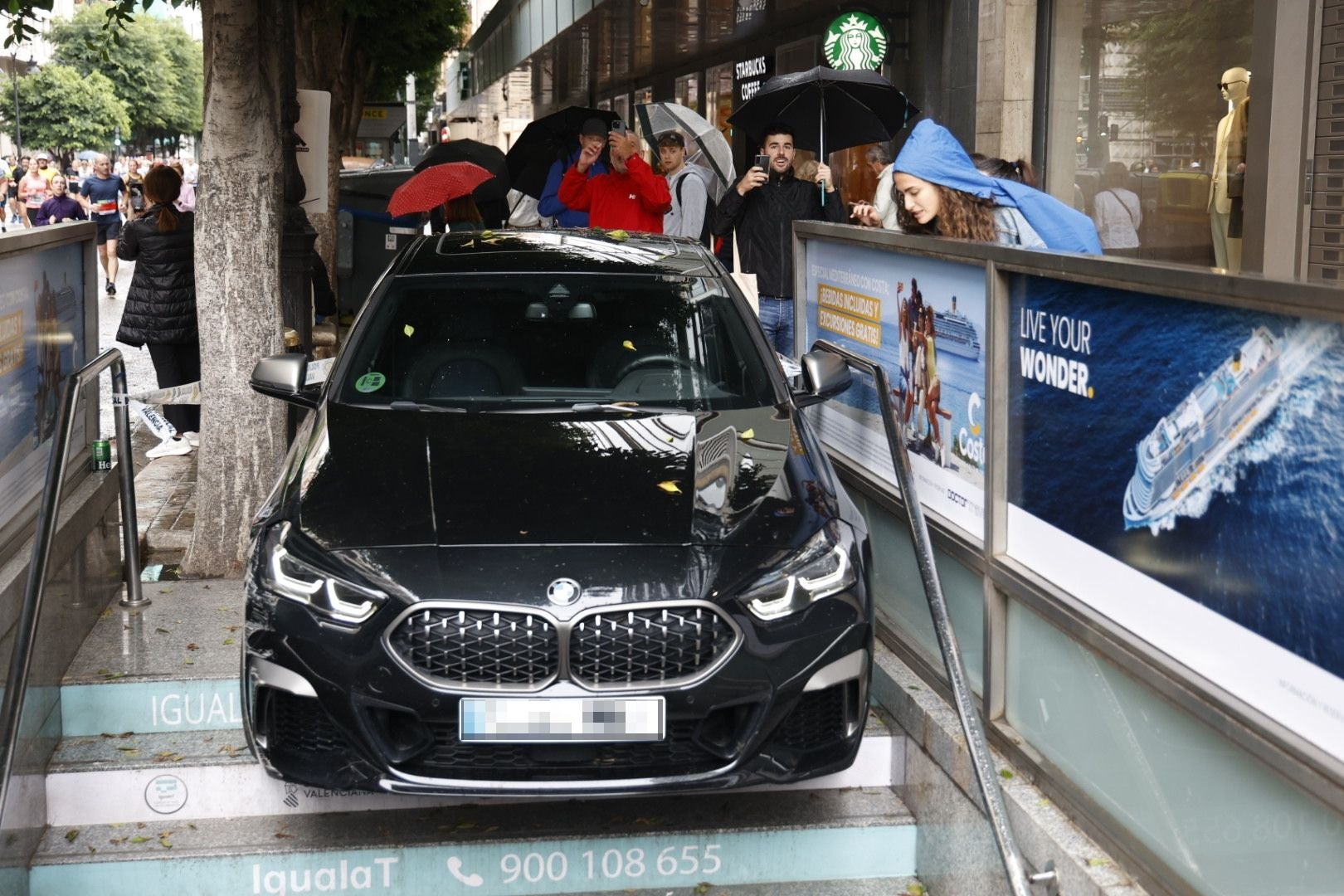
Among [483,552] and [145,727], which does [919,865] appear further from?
[145,727]

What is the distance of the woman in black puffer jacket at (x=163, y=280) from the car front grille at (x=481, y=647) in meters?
6.19

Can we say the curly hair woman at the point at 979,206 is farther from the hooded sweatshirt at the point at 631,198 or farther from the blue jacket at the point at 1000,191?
the hooded sweatshirt at the point at 631,198

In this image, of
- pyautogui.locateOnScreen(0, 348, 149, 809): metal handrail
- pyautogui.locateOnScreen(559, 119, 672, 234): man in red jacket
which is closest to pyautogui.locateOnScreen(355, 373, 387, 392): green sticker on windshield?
pyautogui.locateOnScreen(0, 348, 149, 809): metal handrail

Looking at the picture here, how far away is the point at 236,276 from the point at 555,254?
2.08 meters

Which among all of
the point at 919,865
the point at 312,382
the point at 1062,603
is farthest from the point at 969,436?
the point at 312,382

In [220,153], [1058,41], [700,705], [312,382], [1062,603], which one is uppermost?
[1058,41]

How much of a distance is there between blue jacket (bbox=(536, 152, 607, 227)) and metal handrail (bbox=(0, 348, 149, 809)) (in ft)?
16.9

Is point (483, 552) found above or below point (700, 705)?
above

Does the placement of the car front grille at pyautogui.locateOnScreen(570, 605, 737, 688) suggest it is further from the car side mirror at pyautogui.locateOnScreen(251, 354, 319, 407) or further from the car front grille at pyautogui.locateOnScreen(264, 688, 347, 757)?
the car side mirror at pyautogui.locateOnScreen(251, 354, 319, 407)

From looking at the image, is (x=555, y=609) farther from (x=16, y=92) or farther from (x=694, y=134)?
(x=16, y=92)

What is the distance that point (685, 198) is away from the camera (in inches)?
428

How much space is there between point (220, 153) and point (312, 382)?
210 centimetres

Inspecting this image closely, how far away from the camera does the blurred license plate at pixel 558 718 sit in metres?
4.11

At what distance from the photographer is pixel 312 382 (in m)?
5.79
